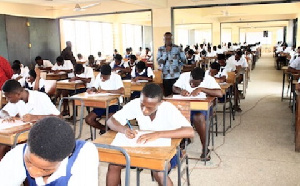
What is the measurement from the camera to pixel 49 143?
117 cm

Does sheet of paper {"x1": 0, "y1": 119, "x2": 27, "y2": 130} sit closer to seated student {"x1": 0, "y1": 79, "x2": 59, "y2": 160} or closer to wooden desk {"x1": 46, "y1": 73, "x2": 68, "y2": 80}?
seated student {"x1": 0, "y1": 79, "x2": 59, "y2": 160}

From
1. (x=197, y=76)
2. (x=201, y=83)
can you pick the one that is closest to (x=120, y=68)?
(x=201, y=83)

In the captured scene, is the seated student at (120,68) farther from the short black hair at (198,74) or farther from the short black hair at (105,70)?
the short black hair at (198,74)

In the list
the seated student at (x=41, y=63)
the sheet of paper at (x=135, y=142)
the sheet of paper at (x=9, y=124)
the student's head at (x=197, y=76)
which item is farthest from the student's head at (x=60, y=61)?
the sheet of paper at (x=135, y=142)

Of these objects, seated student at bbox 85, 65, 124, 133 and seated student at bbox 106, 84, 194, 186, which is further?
seated student at bbox 85, 65, 124, 133

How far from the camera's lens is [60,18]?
1137 centimetres

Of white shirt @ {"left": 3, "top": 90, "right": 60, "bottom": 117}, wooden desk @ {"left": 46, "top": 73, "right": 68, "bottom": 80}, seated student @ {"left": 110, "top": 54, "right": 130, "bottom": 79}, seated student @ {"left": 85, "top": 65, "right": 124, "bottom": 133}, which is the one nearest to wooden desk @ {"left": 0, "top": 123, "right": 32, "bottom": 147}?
white shirt @ {"left": 3, "top": 90, "right": 60, "bottom": 117}

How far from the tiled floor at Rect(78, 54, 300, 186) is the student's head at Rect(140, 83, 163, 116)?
120cm

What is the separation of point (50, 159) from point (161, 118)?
1446 mm

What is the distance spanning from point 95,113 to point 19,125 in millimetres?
1809

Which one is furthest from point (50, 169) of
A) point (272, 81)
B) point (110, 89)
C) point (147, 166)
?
point (272, 81)

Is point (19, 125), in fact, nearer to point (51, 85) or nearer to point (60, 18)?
point (51, 85)

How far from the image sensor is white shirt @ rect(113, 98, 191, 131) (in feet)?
8.29

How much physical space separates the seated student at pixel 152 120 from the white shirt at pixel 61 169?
863 millimetres
